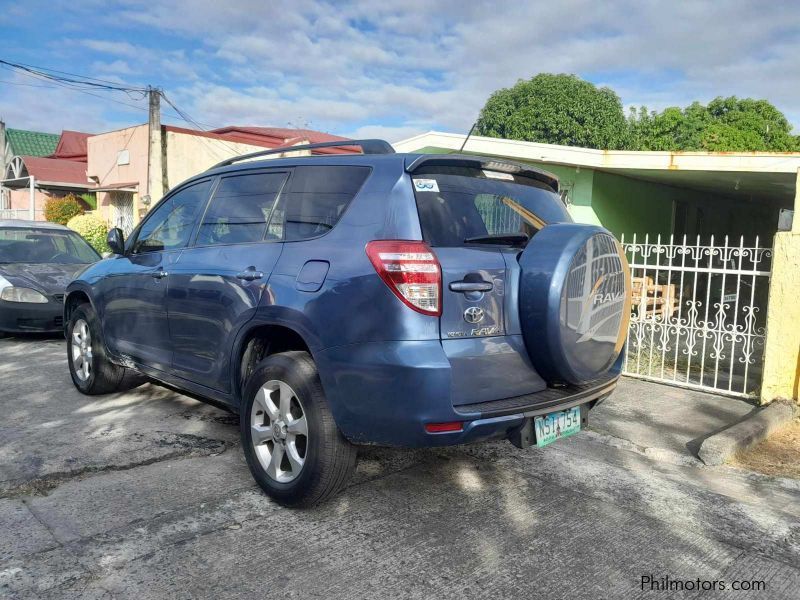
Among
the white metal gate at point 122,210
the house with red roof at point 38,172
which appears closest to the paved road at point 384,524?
the house with red roof at point 38,172

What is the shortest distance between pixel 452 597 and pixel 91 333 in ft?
13.2

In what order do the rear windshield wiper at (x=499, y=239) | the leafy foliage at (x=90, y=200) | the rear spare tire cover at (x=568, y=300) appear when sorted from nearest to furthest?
1. the rear spare tire cover at (x=568, y=300)
2. the rear windshield wiper at (x=499, y=239)
3. the leafy foliage at (x=90, y=200)

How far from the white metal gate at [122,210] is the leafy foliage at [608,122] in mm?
17124

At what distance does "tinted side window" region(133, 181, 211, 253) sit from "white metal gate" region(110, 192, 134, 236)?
710 inches

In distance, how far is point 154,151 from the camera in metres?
19.3

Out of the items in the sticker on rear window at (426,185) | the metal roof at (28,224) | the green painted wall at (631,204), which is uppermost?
the green painted wall at (631,204)

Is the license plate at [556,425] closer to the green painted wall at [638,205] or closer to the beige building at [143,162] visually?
the green painted wall at [638,205]

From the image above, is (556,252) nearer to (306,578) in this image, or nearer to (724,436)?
(306,578)

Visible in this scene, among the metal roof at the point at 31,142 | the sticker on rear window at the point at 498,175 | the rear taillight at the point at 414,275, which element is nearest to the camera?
the rear taillight at the point at 414,275

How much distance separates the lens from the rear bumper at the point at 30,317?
7.83 metres

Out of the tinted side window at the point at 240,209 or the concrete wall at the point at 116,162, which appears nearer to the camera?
the tinted side window at the point at 240,209

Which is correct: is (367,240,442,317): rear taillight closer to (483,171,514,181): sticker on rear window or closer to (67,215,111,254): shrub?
(483,171,514,181): sticker on rear window

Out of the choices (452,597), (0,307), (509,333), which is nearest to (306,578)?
(452,597)

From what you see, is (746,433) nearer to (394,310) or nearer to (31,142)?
(394,310)
